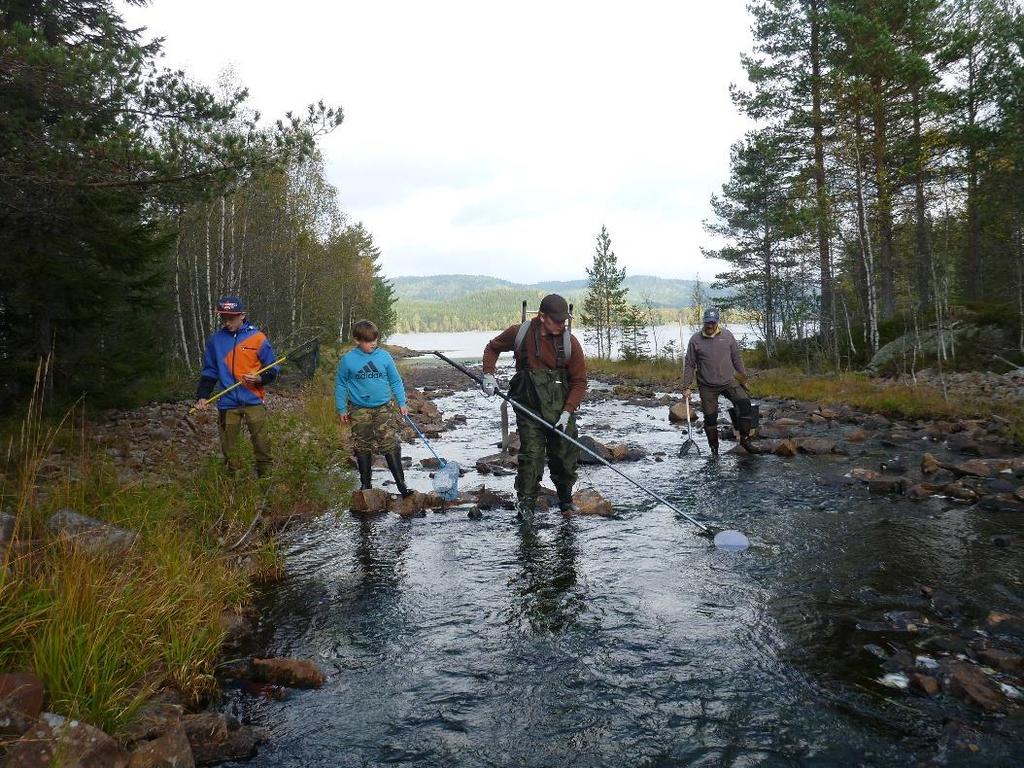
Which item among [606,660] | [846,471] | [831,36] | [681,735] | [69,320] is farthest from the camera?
[831,36]

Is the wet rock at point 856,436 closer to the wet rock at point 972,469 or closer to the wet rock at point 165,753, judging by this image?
the wet rock at point 972,469

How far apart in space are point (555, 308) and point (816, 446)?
7120 millimetres

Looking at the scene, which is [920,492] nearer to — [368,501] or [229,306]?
[368,501]

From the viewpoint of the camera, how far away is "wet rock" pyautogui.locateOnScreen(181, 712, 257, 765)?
11.2 feet

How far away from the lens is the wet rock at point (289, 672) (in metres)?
4.21

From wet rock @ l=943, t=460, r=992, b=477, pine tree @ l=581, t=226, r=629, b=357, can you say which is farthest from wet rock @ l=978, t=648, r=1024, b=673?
pine tree @ l=581, t=226, r=629, b=357

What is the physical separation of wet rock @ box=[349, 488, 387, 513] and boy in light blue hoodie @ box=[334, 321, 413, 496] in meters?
0.32

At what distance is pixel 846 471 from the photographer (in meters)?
9.93

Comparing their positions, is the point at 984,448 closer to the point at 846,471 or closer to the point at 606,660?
the point at 846,471

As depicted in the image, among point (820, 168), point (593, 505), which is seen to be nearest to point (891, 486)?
point (593, 505)

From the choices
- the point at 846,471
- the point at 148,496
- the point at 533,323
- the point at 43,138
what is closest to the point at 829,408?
the point at 846,471

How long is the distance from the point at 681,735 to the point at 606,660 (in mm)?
926

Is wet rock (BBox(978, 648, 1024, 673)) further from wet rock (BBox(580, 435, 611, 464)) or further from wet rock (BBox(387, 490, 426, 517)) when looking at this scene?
wet rock (BBox(580, 435, 611, 464))

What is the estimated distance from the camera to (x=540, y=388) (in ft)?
25.3
